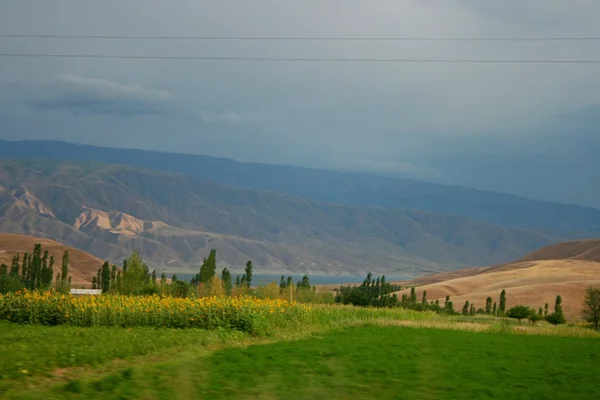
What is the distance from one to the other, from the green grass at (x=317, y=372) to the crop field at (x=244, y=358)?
0.04m

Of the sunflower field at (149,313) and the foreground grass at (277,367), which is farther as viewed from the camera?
the sunflower field at (149,313)

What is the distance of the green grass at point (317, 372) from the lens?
16.4 m

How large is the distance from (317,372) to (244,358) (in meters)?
3.57

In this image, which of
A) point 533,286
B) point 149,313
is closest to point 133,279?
point 149,313

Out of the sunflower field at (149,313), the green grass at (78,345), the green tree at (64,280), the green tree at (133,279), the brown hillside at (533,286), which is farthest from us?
the brown hillside at (533,286)

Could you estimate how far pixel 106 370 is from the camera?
20719 mm

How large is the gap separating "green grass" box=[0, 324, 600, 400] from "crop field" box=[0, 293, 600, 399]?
0.04 meters

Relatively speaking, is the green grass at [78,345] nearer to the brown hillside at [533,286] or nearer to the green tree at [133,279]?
the green tree at [133,279]

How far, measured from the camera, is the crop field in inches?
663

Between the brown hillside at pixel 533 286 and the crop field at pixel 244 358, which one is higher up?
the brown hillside at pixel 533 286

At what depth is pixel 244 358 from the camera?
73.9ft

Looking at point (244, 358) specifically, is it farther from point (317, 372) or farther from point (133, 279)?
point (133, 279)

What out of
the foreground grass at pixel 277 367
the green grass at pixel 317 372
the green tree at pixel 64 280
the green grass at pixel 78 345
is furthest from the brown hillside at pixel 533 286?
the green grass at pixel 78 345

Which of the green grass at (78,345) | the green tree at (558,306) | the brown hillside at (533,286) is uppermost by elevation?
the brown hillside at (533,286)
